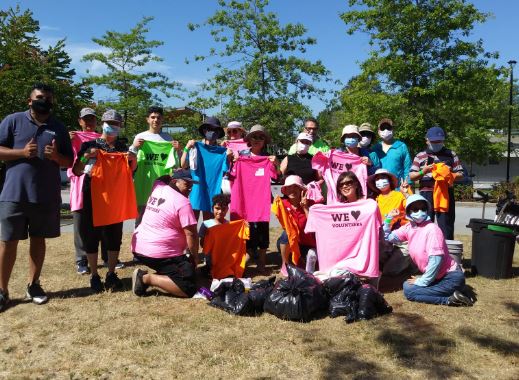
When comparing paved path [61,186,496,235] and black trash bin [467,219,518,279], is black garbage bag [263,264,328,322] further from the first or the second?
paved path [61,186,496,235]

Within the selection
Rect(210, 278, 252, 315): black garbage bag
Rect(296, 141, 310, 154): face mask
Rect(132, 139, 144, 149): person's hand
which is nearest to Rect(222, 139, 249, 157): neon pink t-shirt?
Rect(296, 141, 310, 154): face mask

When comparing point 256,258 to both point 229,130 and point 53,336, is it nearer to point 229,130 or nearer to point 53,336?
point 229,130

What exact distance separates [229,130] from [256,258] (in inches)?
81.9

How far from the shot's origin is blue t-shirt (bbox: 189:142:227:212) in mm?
6691

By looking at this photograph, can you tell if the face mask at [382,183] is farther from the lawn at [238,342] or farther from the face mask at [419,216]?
the lawn at [238,342]

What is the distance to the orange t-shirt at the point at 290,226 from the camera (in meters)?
6.05

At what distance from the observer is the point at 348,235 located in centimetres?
539

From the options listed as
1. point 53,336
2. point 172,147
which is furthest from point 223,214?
point 53,336

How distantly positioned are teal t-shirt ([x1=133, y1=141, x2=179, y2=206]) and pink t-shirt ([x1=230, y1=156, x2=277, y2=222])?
906mm

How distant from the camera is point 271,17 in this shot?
19797 mm

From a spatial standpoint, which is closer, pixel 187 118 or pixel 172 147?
pixel 172 147

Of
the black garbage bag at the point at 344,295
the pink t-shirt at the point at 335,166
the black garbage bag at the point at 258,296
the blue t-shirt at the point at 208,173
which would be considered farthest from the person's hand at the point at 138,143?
the black garbage bag at the point at 344,295

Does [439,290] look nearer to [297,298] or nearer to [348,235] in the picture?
[348,235]

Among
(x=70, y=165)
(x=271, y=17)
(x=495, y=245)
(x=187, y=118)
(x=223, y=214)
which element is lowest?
(x=495, y=245)
